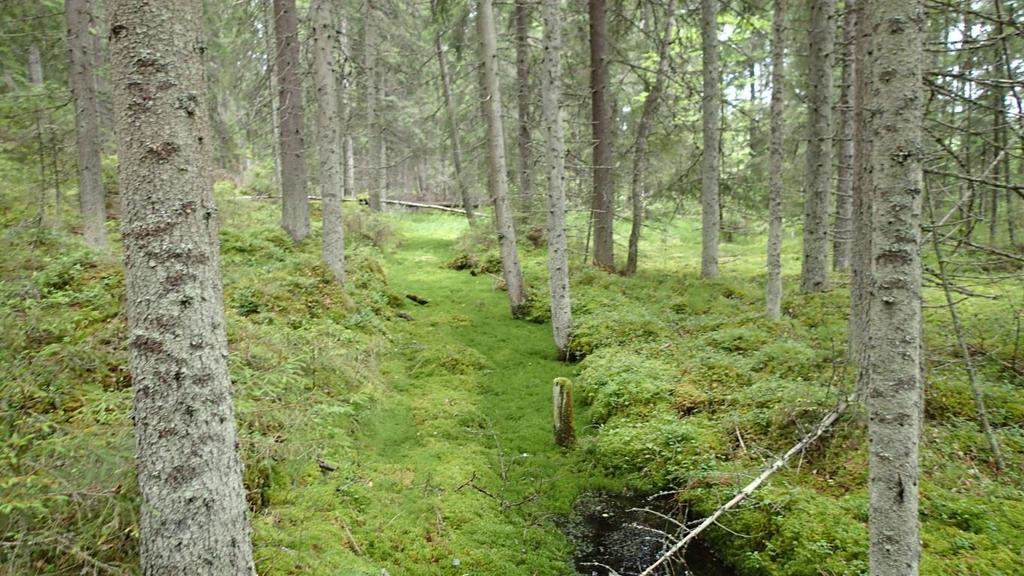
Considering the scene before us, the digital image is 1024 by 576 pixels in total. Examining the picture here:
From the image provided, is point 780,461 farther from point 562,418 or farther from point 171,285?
point 171,285

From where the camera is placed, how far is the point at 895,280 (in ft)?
9.21

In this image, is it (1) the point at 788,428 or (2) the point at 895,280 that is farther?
(1) the point at 788,428

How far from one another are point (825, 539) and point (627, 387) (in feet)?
11.0

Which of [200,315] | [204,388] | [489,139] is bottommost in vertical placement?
[204,388]

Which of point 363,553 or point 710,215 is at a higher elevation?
point 710,215

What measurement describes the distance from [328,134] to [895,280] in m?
9.76

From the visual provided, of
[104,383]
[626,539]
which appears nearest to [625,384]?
[626,539]

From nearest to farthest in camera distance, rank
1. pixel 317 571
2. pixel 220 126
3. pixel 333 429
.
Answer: pixel 317 571, pixel 333 429, pixel 220 126

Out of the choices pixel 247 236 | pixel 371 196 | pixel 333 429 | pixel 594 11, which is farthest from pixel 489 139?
pixel 371 196

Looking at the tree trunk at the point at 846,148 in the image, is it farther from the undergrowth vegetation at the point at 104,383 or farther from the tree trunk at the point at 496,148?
the undergrowth vegetation at the point at 104,383

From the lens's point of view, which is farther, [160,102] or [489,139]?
[489,139]

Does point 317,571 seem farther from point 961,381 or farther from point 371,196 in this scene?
point 371,196

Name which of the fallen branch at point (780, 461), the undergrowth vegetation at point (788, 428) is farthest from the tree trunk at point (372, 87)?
the fallen branch at point (780, 461)

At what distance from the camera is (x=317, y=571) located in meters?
3.77
